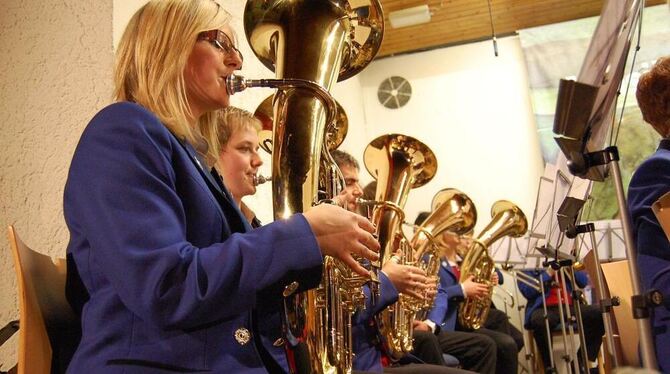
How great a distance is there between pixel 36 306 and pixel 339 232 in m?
0.68

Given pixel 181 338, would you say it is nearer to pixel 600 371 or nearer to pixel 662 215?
pixel 662 215

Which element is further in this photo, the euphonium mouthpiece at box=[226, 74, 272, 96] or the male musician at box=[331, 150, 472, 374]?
the male musician at box=[331, 150, 472, 374]

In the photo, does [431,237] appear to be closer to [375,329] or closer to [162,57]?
[375,329]

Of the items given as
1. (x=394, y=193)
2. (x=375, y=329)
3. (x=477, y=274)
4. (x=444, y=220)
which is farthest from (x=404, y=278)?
(x=477, y=274)

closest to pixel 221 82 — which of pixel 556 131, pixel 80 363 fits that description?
pixel 80 363

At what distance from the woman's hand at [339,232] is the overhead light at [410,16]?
5.20 metres

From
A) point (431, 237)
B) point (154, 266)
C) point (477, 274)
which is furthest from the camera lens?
point (477, 274)

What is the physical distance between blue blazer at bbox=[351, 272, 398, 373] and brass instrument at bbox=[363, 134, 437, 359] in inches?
3.4

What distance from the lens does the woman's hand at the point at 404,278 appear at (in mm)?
2354

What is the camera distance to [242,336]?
116cm

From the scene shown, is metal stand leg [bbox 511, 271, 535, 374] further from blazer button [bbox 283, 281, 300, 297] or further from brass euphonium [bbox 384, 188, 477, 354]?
blazer button [bbox 283, 281, 300, 297]

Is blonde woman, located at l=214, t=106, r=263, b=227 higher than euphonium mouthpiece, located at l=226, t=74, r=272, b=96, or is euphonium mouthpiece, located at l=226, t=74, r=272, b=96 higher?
euphonium mouthpiece, located at l=226, t=74, r=272, b=96

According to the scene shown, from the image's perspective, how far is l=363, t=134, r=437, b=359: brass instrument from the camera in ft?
8.22

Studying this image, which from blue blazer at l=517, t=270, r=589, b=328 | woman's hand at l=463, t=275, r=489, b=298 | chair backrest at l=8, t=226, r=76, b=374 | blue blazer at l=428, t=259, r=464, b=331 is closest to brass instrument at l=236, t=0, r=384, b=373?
chair backrest at l=8, t=226, r=76, b=374
